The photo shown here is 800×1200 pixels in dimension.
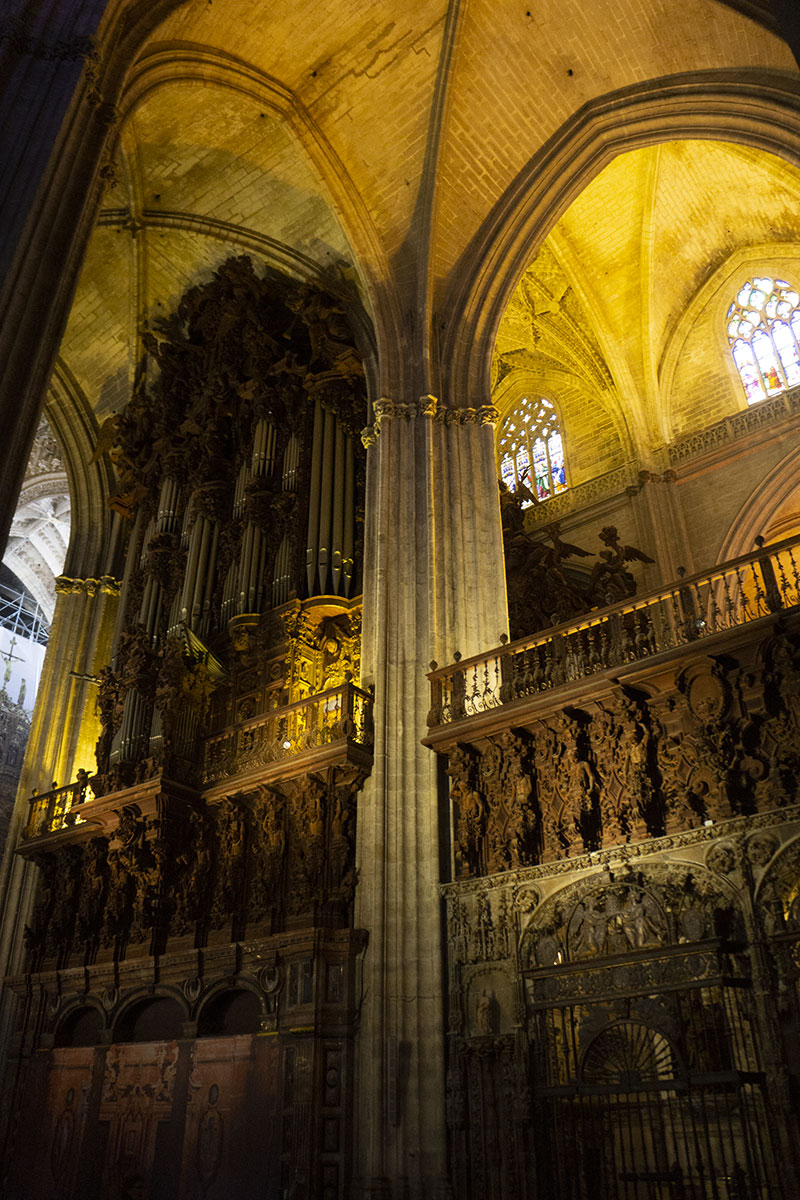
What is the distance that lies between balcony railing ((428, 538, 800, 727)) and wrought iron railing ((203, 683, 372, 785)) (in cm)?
88

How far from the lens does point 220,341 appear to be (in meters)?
15.9

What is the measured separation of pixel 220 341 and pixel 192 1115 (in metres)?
11.7

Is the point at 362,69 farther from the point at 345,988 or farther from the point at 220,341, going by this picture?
the point at 345,988

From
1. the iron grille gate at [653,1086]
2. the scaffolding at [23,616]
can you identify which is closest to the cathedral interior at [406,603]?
the iron grille gate at [653,1086]

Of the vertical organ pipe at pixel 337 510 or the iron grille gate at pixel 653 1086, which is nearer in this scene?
the iron grille gate at pixel 653 1086

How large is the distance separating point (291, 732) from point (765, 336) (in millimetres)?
11257

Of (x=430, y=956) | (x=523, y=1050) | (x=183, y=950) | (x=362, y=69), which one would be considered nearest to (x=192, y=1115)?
(x=183, y=950)

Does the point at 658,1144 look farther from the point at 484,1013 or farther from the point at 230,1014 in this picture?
the point at 230,1014

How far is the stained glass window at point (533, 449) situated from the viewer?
60.4 ft

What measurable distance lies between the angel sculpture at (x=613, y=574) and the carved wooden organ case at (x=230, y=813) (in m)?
4.14

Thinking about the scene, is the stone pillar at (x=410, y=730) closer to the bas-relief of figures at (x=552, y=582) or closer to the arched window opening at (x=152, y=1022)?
the bas-relief of figures at (x=552, y=582)

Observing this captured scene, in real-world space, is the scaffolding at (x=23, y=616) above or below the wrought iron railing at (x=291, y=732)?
above

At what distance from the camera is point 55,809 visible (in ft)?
43.2

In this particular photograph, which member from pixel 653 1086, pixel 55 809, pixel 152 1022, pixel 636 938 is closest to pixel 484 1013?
pixel 636 938
